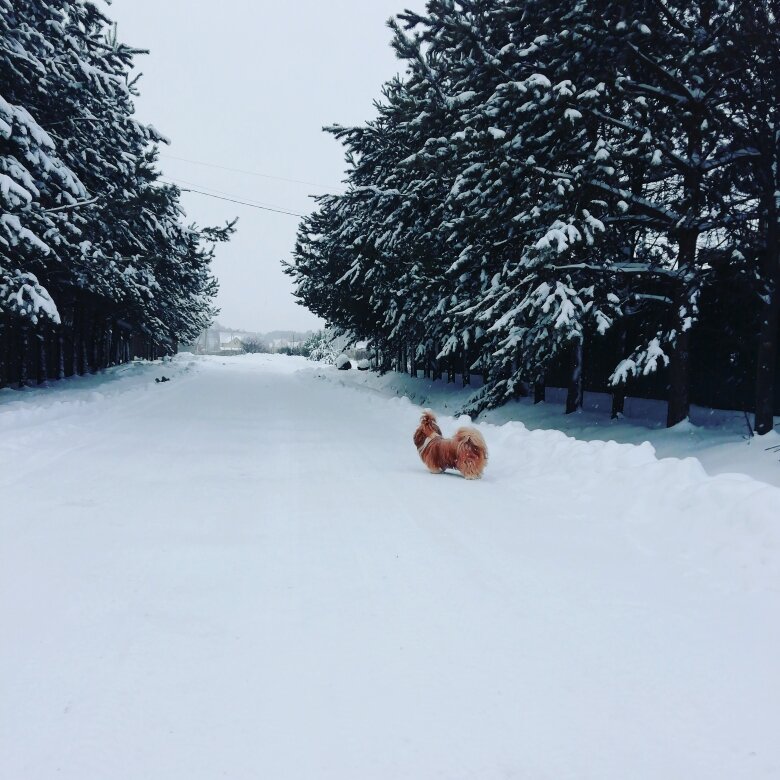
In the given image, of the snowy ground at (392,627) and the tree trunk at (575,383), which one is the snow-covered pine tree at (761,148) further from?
the tree trunk at (575,383)

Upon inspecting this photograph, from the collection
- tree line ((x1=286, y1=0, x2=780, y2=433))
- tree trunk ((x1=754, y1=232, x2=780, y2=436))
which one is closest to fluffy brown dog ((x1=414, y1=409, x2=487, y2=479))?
tree line ((x1=286, y1=0, x2=780, y2=433))

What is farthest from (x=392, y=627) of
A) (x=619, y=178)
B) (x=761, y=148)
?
(x=619, y=178)

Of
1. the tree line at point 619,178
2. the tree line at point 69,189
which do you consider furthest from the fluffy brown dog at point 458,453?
the tree line at point 69,189

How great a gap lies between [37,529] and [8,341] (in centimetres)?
1951

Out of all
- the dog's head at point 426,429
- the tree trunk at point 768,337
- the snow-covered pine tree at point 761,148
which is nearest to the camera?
the dog's head at point 426,429

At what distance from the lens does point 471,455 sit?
8.39 meters

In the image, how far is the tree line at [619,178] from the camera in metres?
10.2

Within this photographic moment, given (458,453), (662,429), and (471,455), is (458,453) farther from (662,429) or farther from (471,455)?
(662,429)

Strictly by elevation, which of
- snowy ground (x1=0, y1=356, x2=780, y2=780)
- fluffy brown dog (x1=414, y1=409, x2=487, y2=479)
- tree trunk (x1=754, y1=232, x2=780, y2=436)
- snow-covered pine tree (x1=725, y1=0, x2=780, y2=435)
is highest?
snow-covered pine tree (x1=725, y1=0, x2=780, y2=435)

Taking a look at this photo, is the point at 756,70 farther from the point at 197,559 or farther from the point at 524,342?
the point at 197,559

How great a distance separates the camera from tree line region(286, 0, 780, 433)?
402 inches

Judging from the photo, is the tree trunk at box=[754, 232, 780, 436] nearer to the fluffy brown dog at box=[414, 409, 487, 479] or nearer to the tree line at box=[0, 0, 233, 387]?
the fluffy brown dog at box=[414, 409, 487, 479]

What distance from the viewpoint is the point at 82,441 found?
35.9 ft

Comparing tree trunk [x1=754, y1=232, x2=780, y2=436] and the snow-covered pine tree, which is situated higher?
the snow-covered pine tree
